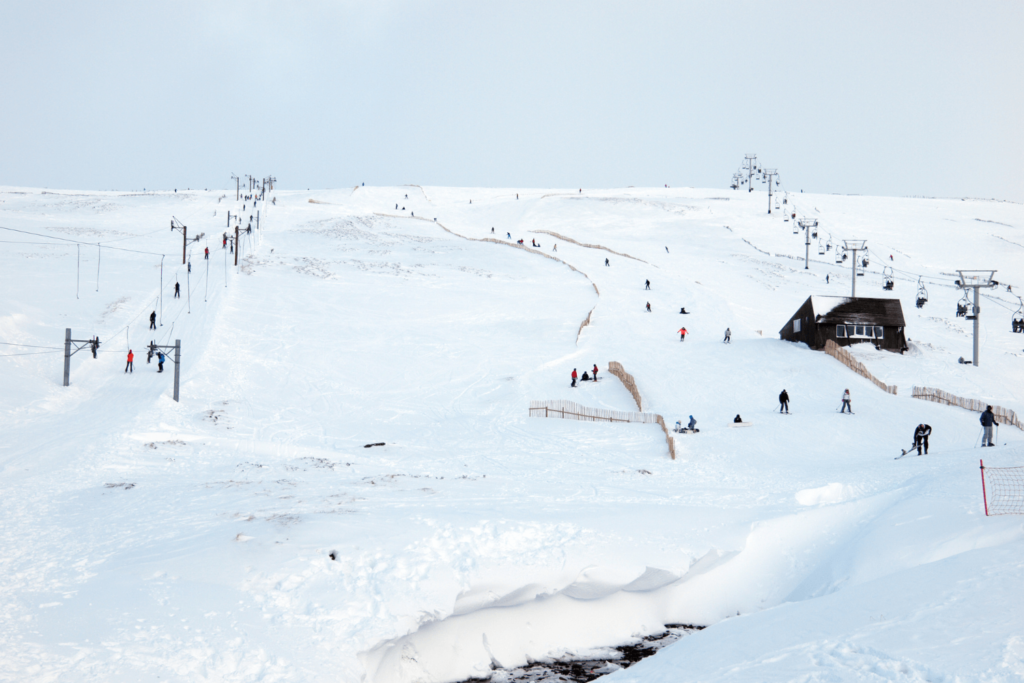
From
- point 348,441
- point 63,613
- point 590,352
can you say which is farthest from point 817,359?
point 63,613

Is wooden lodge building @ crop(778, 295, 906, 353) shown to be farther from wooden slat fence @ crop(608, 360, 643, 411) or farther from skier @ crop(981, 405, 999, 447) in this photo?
skier @ crop(981, 405, 999, 447)

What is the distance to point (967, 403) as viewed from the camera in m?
28.9

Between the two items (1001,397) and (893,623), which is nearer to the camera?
(893,623)

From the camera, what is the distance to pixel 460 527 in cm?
1450

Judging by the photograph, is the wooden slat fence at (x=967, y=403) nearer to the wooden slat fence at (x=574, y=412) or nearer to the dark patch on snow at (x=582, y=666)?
the wooden slat fence at (x=574, y=412)

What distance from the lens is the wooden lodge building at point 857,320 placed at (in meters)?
39.1

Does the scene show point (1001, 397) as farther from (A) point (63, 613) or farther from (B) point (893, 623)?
(A) point (63, 613)

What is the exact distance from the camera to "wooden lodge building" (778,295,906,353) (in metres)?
39.1

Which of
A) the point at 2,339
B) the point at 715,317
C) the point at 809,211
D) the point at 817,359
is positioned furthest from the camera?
the point at 809,211

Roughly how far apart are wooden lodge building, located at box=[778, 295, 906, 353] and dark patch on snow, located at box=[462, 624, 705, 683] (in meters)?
29.7

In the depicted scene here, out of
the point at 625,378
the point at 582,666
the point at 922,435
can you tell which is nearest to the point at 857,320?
the point at 625,378

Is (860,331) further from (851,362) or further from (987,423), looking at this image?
(987,423)

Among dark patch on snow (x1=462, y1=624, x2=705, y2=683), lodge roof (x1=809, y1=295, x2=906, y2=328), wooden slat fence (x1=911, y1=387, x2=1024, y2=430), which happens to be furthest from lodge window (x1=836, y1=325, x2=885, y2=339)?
dark patch on snow (x1=462, y1=624, x2=705, y2=683)

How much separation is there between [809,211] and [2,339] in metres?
98.8
